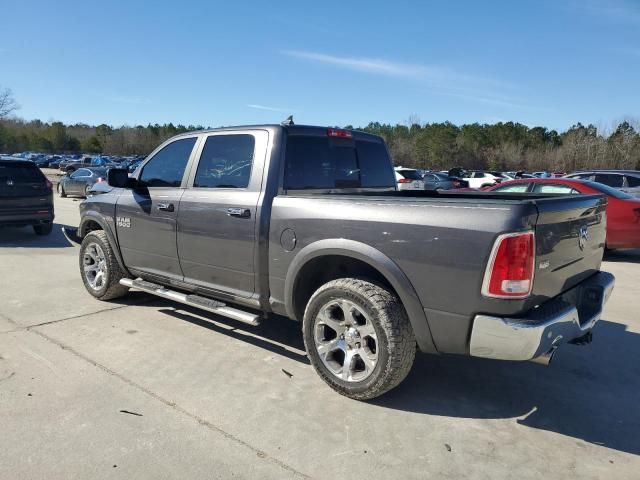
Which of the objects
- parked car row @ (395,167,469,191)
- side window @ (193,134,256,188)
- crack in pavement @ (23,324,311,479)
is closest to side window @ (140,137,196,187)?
side window @ (193,134,256,188)

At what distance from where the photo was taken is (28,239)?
1064 centimetres

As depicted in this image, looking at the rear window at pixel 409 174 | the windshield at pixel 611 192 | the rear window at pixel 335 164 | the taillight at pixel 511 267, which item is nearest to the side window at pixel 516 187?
the windshield at pixel 611 192

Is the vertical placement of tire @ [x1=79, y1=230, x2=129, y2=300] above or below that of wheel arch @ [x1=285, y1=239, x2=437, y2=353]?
below

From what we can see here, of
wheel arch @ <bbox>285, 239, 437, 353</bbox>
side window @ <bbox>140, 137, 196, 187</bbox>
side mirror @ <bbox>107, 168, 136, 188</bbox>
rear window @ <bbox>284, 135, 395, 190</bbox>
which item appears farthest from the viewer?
side mirror @ <bbox>107, 168, 136, 188</bbox>

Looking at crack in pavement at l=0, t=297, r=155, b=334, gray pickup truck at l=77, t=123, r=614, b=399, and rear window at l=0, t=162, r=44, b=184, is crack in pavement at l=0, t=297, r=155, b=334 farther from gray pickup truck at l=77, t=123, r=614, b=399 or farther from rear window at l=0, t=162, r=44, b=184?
rear window at l=0, t=162, r=44, b=184

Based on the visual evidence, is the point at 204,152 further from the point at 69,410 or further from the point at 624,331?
the point at 624,331

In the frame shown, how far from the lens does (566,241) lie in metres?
3.18

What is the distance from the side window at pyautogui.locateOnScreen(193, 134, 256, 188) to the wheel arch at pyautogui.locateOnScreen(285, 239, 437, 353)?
3.01ft

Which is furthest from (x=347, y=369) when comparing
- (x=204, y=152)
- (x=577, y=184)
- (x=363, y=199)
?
(x=577, y=184)

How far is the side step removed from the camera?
4.00 metres

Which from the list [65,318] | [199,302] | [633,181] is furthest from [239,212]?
[633,181]

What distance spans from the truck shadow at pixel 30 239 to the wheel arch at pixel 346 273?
306 inches

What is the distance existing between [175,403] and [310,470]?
3.81 ft

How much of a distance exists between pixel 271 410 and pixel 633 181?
13084mm
